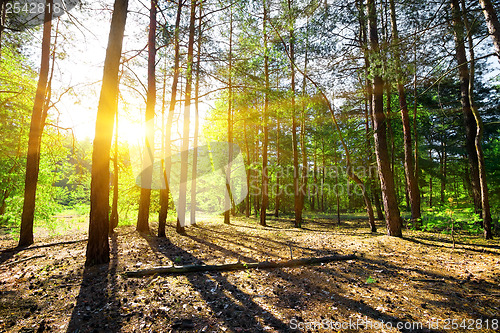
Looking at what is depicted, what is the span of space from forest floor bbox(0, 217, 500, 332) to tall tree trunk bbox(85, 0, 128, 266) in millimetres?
575

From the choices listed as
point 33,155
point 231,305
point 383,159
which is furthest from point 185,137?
point 383,159

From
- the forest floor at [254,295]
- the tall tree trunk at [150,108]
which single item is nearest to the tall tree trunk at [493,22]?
the forest floor at [254,295]

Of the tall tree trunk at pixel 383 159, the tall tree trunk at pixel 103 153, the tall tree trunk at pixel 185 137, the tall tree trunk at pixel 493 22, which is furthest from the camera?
the tall tree trunk at pixel 185 137

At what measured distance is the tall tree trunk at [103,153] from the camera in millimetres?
5547

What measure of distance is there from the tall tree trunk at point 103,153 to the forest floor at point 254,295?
57 centimetres

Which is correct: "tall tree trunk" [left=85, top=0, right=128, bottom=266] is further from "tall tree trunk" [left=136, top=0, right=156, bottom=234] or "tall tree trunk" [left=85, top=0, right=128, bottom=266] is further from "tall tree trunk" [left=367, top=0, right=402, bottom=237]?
"tall tree trunk" [left=367, top=0, right=402, bottom=237]

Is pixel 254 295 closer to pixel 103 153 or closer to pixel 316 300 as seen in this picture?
pixel 316 300

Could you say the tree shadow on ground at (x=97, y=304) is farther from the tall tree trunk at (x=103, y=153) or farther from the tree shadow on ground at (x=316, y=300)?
the tree shadow on ground at (x=316, y=300)

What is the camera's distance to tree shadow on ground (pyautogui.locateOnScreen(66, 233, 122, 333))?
3072 millimetres

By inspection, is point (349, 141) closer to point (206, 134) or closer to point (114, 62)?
point (206, 134)

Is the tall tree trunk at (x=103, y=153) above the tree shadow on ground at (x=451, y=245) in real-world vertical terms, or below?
above

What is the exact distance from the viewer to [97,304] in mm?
3652

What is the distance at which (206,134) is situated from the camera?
19.6 meters

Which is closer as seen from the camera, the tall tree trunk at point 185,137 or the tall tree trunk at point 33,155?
the tall tree trunk at point 33,155
